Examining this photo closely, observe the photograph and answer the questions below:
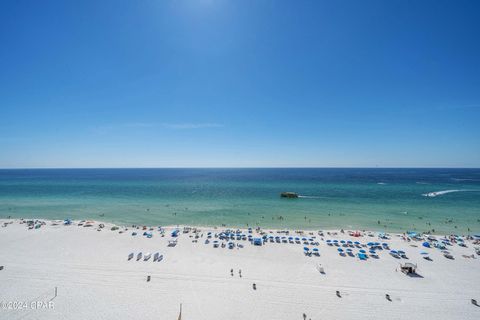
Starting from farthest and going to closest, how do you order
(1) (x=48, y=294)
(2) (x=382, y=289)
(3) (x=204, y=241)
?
(3) (x=204, y=241), (2) (x=382, y=289), (1) (x=48, y=294)

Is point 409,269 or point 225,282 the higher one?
point 409,269

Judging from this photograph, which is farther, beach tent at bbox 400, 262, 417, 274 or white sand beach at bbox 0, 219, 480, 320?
beach tent at bbox 400, 262, 417, 274

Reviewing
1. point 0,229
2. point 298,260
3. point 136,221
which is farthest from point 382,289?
point 0,229

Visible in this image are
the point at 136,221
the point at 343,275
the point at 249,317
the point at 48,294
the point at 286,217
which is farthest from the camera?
the point at 286,217

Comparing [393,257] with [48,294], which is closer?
[48,294]

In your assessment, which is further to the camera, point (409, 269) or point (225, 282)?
point (409, 269)

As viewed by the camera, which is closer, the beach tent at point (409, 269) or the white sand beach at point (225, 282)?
the white sand beach at point (225, 282)

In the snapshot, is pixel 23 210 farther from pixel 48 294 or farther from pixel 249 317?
pixel 249 317
